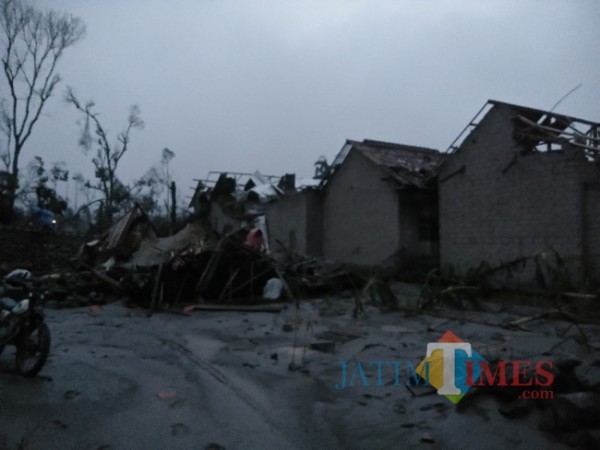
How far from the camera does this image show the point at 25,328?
4.98 metres

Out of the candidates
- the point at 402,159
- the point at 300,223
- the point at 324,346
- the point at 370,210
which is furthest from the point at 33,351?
the point at 300,223

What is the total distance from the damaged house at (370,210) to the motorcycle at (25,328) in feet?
37.0

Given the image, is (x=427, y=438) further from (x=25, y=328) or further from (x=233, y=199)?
(x=233, y=199)

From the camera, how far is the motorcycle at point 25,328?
4.84m

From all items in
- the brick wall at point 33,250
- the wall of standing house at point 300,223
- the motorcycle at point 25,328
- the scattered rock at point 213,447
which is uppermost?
the wall of standing house at point 300,223

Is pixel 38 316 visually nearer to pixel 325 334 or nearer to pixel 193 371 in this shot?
pixel 193 371

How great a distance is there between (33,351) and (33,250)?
41.0ft

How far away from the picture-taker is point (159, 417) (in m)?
3.81

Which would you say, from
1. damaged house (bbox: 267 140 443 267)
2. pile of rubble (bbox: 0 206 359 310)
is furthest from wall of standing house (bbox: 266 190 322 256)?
pile of rubble (bbox: 0 206 359 310)

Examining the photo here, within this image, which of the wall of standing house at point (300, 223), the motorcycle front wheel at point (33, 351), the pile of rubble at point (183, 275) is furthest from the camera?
the wall of standing house at point (300, 223)

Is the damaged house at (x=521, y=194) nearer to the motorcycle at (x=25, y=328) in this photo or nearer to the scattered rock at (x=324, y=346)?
the scattered rock at (x=324, y=346)

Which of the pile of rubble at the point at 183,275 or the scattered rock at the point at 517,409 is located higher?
the pile of rubble at the point at 183,275

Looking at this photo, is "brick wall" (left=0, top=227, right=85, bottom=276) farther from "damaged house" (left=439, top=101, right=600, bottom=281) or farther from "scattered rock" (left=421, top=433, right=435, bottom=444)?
"scattered rock" (left=421, top=433, right=435, bottom=444)

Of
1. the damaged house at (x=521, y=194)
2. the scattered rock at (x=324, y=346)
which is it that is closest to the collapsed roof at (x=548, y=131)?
the damaged house at (x=521, y=194)
